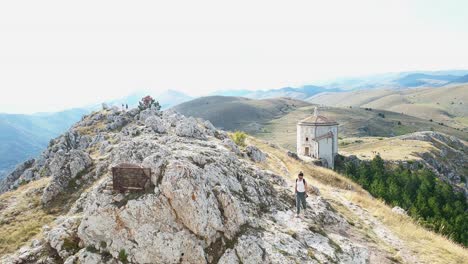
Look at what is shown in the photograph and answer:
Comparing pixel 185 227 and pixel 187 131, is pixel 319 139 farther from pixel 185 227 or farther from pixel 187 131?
pixel 185 227

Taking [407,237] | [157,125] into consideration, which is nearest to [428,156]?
[407,237]

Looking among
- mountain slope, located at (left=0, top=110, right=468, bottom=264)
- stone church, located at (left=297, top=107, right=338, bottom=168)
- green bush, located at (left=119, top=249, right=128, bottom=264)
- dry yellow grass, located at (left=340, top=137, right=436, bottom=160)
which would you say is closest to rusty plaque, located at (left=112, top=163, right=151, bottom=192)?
mountain slope, located at (left=0, top=110, right=468, bottom=264)

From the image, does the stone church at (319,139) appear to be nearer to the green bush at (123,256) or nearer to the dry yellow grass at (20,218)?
the dry yellow grass at (20,218)

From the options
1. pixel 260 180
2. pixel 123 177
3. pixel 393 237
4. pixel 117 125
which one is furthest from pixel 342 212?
pixel 117 125

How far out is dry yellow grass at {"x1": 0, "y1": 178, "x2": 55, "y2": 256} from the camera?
924 inches

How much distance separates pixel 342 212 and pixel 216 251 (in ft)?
49.8

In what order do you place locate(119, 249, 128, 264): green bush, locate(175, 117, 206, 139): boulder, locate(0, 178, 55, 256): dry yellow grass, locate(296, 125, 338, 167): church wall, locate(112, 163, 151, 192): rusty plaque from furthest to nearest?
locate(296, 125, 338, 167): church wall → locate(175, 117, 206, 139): boulder → locate(0, 178, 55, 256): dry yellow grass → locate(112, 163, 151, 192): rusty plaque → locate(119, 249, 128, 264): green bush

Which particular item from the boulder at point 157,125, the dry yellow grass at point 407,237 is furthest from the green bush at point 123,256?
the boulder at point 157,125

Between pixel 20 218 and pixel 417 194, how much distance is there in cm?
6804

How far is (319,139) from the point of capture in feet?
278

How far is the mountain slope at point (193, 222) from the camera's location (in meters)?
19.1

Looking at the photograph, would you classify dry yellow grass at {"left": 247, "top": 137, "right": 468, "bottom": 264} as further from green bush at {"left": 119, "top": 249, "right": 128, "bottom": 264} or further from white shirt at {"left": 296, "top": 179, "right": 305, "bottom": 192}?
green bush at {"left": 119, "top": 249, "right": 128, "bottom": 264}

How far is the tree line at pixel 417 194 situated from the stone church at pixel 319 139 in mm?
4470

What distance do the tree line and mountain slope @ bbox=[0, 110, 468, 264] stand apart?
32103mm
